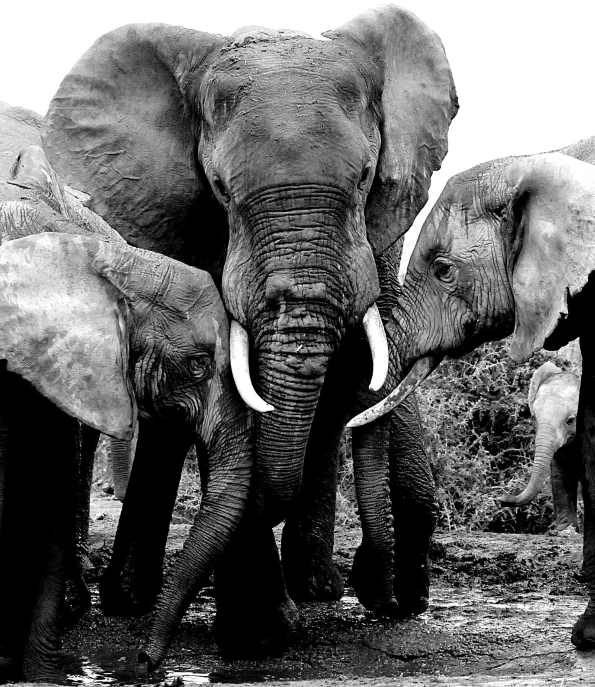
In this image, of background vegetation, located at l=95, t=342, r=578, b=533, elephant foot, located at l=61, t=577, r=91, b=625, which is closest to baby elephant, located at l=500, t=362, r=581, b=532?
background vegetation, located at l=95, t=342, r=578, b=533

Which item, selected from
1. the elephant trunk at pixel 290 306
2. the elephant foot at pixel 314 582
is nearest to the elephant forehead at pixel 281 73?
the elephant trunk at pixel 290 306

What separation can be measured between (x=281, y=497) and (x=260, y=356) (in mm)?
465

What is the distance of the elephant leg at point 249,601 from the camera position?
6195 millimetres

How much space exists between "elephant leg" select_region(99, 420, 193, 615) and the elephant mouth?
3.93ft

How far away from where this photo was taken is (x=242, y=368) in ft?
18.7

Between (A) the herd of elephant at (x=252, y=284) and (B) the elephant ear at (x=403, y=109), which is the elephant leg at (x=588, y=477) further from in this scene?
(B) the elephant ear at (x=403, y=109)

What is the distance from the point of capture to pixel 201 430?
570 cm

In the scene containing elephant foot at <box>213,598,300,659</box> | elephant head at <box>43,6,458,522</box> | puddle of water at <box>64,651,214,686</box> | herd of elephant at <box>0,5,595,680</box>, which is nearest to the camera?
herd of elephant at <box>0,5,595,680</box>

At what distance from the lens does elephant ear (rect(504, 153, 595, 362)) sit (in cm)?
547

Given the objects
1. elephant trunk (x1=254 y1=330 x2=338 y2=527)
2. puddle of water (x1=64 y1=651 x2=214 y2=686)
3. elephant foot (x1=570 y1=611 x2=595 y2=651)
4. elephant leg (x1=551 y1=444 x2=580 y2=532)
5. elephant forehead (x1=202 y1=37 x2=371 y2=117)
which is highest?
elephant forehead (x1=202 y1=37 x2=371 y2=117)

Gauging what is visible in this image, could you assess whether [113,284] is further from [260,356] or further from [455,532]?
[455,532]

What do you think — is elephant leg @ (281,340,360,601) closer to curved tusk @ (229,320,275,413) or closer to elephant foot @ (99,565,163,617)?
elephant foot @ (99,565,163,617)

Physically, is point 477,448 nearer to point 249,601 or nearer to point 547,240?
point 249,601

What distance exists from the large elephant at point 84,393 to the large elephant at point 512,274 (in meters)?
0.66
